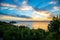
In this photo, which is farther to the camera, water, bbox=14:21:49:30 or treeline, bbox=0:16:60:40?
water, bbox=14:21:49:30

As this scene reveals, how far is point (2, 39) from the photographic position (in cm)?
267

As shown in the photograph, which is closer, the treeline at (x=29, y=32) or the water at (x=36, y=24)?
the treeline at (x=29, y=32)

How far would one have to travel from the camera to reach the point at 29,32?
2648 mm

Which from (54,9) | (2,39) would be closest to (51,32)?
(54,9)

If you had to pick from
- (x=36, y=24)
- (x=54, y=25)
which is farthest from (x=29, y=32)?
(x=54, y=25)

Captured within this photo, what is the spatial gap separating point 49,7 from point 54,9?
96 millimetres

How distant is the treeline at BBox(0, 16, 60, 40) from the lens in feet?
8.55

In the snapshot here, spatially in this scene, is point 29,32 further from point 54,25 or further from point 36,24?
point 54,25

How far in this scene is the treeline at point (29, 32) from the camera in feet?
8.55

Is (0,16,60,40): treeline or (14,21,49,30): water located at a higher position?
(14,21,49,30): water

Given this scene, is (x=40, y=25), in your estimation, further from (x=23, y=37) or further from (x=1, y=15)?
(x=1, y=15)

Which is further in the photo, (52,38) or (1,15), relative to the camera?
(1,15)

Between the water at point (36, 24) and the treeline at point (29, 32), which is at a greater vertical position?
the water at point (36, 24)

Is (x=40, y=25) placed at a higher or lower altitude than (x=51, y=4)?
lower
